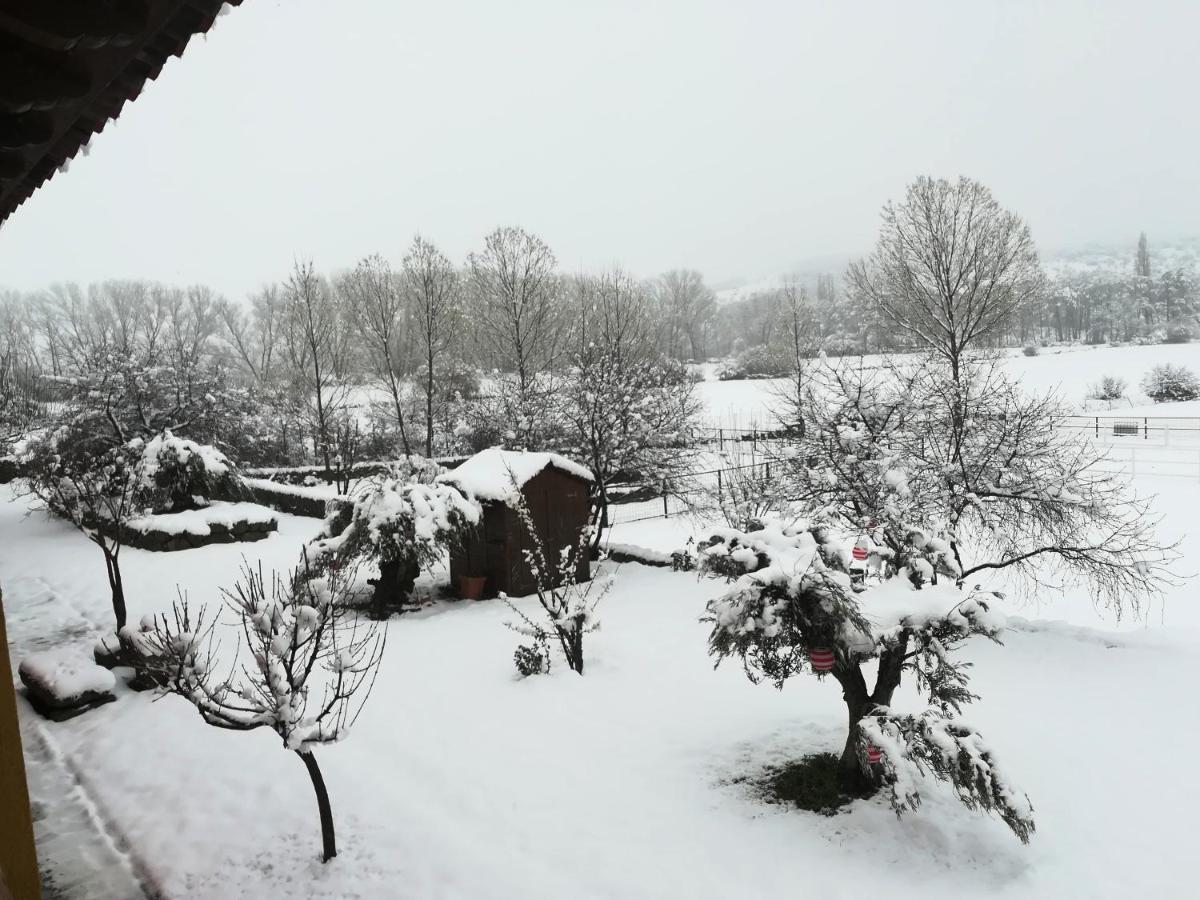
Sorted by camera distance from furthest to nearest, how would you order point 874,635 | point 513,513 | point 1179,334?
point 1179,334, point 513,513, point 874,635

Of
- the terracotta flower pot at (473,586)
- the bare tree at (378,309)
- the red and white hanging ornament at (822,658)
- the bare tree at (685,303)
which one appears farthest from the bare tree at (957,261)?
the bare tree at (685,303)

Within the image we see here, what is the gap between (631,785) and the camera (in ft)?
20.8

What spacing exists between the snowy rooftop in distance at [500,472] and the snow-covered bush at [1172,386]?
35947mm

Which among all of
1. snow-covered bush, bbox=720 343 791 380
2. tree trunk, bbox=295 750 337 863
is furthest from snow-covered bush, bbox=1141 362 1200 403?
tree trunk, bbox=295 750 337 863

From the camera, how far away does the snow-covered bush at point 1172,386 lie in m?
35.6

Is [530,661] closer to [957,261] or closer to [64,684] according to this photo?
[64,684]

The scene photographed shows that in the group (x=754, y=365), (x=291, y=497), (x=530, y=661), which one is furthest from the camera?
(x=754, y=365)

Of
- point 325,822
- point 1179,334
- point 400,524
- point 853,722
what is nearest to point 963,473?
point 853,722

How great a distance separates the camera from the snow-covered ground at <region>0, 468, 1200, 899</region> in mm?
5066

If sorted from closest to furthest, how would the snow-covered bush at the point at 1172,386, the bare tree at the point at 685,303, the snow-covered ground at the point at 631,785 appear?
the snow-covered ground at the point at 631,785, the snow-covered bush at the point at 1172,386, the bare tree at the point at 685,303

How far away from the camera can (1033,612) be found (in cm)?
1224

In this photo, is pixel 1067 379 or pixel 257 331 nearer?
pixel 1067 379

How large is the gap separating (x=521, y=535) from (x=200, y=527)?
883 centimetres

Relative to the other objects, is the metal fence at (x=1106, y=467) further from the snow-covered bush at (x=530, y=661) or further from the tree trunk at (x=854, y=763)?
the tree trunk at (x=854, y=763)
